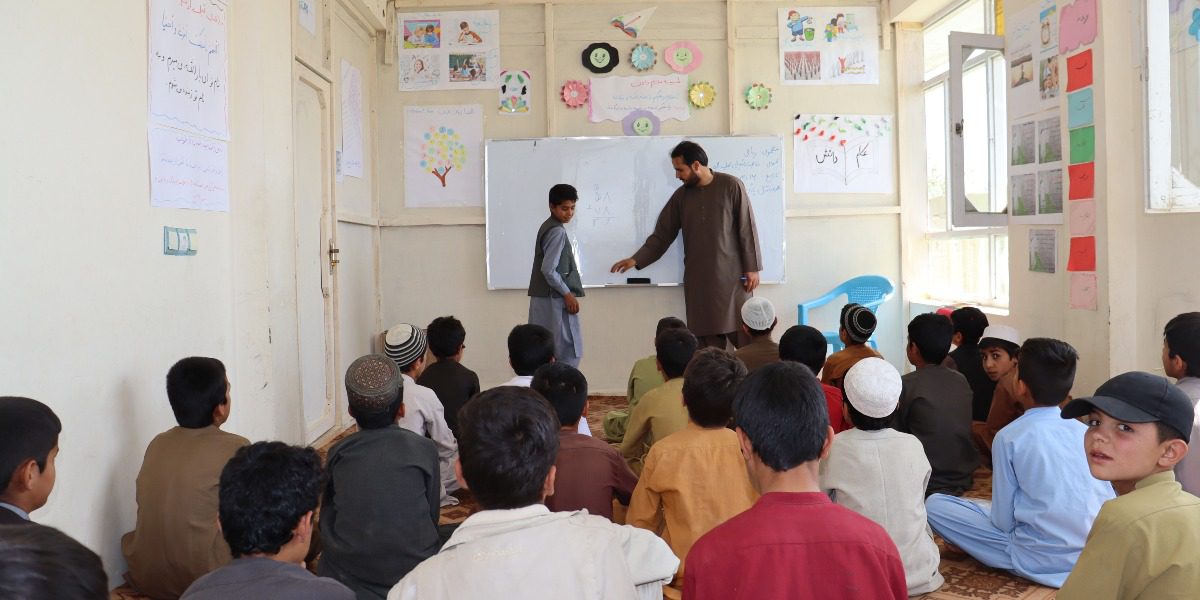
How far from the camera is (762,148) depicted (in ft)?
19.4

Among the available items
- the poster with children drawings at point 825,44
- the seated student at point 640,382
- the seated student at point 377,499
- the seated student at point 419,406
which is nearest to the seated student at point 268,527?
the seated student at point 377,499

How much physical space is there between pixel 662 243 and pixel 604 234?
0.68m

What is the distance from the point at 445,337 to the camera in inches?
145

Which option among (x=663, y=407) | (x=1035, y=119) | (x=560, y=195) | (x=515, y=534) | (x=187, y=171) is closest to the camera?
(x=515, y=534)

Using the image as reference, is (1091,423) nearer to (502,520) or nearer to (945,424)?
(502,520)

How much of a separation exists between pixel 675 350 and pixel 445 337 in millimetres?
1131

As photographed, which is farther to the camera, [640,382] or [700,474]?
[640,382]

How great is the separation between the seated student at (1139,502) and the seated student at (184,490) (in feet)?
6.62

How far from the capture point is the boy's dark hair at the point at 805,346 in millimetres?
3211

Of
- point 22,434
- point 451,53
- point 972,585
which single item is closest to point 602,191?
point 451,53

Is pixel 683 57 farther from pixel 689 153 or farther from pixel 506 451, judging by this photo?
pixel 506 451

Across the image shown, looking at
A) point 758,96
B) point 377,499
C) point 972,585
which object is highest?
point 758,96

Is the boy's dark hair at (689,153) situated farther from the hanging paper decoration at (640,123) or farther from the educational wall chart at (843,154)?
the educational wall chart at (843,154)

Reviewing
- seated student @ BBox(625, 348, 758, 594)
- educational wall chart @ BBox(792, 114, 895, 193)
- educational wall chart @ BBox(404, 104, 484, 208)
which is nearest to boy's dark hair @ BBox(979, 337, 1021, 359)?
seated student @ BBox(625, 348, 758, 594)
